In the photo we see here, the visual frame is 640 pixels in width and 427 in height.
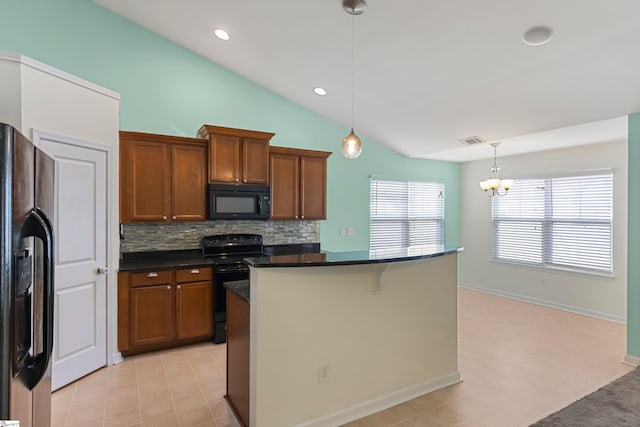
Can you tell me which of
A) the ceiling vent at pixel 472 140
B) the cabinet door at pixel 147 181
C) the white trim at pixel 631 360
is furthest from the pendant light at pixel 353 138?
the white trim at pixel 631 360

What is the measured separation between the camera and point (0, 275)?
107cm

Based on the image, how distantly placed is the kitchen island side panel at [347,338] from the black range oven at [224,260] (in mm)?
1839

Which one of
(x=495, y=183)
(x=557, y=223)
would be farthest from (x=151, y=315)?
(x=557, y=223)

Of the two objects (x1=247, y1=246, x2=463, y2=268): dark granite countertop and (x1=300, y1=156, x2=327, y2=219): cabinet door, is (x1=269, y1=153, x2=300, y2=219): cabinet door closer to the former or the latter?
(x1=300, y1=156, x2=327, y2=219): cabinet door

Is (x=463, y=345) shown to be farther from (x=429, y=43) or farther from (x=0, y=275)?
(x=0, y=275)

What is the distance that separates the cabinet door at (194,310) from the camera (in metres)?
3.58

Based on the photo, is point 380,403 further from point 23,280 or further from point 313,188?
point 313,188

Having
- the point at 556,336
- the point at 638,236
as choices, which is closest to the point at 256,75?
the point at 638,236

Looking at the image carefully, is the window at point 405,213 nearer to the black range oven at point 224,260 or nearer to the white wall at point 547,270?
the white wall at point 547,270

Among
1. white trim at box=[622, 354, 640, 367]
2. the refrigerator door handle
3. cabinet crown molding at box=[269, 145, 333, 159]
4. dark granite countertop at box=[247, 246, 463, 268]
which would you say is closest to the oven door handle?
cabinet crown molding at box=[269, 145, 333, 159]

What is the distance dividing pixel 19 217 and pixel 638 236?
478cm

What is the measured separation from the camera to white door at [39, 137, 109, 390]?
2.81m

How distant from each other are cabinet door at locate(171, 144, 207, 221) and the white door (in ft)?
2.39

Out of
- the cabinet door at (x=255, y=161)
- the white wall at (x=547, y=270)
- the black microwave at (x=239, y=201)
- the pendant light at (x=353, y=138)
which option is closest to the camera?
the pendant light at (x=353, y=138)
